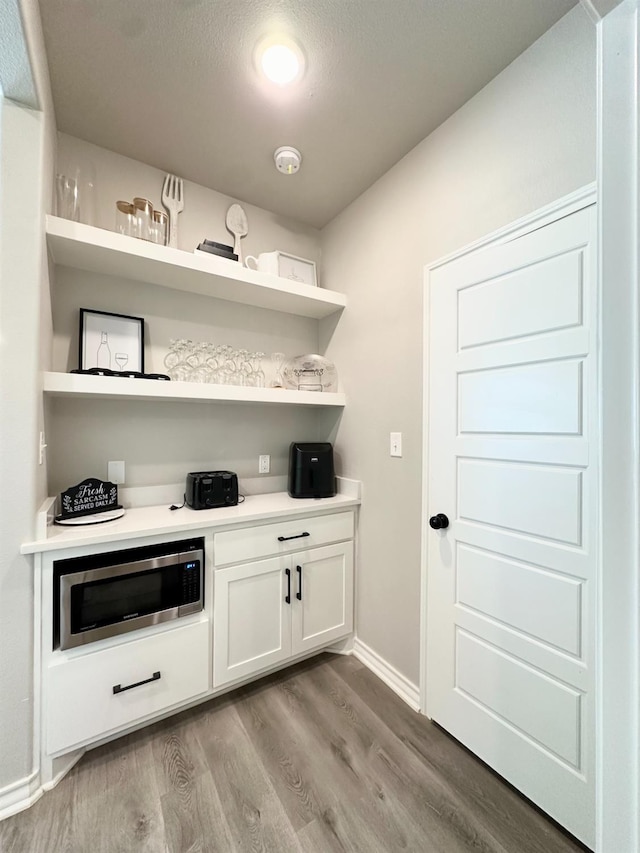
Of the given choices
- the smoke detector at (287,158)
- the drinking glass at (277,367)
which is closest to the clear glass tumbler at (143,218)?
the smoke detector at (287,158)

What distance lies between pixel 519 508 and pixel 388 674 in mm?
1238

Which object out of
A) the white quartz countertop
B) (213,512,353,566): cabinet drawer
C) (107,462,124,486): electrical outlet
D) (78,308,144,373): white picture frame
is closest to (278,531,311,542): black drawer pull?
(213,512,353,566): cabinet drawer

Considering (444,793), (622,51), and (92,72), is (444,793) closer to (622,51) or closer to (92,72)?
(622,51)

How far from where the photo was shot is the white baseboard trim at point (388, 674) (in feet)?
5.83

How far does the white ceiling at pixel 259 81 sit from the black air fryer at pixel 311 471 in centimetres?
156

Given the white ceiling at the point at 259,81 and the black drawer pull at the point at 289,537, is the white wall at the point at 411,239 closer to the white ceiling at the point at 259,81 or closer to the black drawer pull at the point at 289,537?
the white ceiling at the point at 259,81

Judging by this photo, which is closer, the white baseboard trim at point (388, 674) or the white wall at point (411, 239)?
the white wall at point (411, 239)

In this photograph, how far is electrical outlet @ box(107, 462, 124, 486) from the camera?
1843mm

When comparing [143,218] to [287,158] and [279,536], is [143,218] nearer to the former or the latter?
[287,158]

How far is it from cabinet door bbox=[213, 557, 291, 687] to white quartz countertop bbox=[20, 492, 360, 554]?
254 millimetres

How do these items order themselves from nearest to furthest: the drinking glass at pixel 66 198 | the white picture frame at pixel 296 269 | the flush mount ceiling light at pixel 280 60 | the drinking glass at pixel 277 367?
the flush mount ceiling light at pixel 280 60
the drinking glass at pixel 66 198
the white picture frame at pixel 296 269
the drinking glass at pixel 277 367

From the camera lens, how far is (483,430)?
1462 millimetres

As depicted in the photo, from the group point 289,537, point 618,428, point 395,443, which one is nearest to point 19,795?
point 289,537

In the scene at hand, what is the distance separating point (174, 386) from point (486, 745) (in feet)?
6.68
